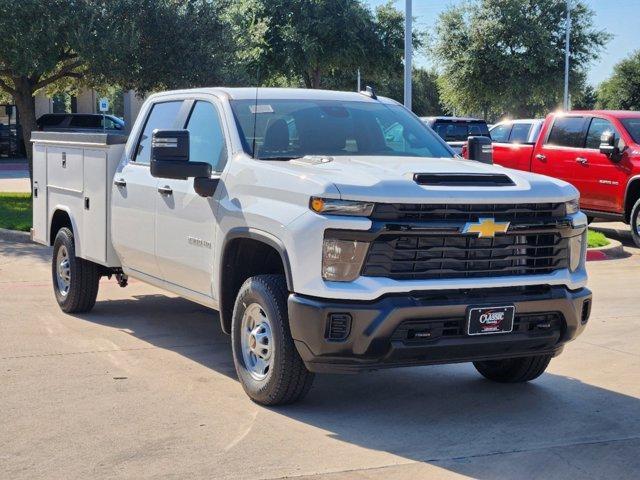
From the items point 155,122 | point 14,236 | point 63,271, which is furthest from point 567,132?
point 155,122

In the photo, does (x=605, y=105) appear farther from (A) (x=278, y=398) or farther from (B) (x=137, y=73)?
(A) (x=278, y=398)

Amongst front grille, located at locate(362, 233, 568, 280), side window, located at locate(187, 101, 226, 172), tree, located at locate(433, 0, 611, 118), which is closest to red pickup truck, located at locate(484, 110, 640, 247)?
side window, located at locate(187, 101, 226, 172)

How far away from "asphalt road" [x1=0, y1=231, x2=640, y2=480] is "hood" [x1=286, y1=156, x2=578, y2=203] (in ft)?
4.35

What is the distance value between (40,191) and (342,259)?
507 cm

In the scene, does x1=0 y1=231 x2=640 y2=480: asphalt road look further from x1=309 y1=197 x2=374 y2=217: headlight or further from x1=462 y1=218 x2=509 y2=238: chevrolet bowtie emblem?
x1=309 y1=197 x2=374 y2=217: headlight

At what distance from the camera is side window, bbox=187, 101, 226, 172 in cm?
691

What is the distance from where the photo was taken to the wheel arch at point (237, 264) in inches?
248

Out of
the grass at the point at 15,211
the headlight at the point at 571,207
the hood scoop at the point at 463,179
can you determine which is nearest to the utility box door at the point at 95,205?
the hood scoop at the point at 463,179

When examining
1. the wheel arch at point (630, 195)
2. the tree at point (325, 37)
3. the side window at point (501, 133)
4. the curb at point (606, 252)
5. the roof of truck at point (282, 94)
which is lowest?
the curb at point (606, 252)

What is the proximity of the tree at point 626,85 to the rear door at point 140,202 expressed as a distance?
63.3m

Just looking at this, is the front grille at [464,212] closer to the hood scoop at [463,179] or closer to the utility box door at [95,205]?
the hood scoop at [463,179]

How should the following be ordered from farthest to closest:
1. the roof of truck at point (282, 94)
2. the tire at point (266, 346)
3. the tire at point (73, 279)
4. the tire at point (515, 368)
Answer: the tire at point (73, 279) → the roof of truck at point (282, 94) → the tire at point (515, 368) → the tire at point (266, 346)

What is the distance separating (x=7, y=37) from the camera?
1752 cm

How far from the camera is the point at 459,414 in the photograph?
20.1 feet
